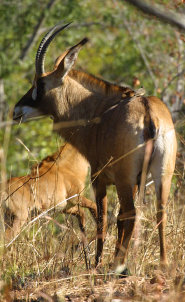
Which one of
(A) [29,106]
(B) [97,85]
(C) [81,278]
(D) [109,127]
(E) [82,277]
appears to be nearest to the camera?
(C) [81,278]

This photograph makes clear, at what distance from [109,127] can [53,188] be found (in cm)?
256

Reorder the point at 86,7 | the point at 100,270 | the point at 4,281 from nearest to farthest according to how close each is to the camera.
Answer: the point at 4,281
the point at 100,270
the point at 86,7

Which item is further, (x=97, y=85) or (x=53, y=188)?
(x=53, y=188)

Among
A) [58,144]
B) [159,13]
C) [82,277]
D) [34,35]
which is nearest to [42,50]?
[58,144]

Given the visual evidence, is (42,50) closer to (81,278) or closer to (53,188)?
(53,188)

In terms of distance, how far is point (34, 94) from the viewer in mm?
6352

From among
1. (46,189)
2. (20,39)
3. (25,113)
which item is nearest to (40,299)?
(25,113)

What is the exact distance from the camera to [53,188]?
7.64 metres

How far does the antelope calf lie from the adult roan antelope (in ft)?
3.45

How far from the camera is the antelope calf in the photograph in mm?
7012

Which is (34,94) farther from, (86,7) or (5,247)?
(86,7)

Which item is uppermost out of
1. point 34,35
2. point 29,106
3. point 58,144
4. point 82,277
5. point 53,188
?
point 34,35

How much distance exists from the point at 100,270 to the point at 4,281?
890 mm

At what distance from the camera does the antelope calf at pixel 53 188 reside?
23.0ft
